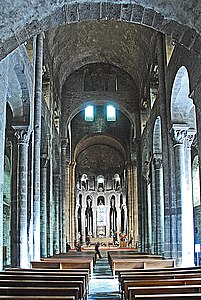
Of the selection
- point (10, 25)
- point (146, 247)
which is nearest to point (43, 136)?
point (146, 247)

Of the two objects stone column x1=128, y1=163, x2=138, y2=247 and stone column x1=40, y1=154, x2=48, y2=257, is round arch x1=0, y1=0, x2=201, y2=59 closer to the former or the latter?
stone column x1=40, y1=154, x2=48, y2=257

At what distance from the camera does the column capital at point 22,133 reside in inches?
694

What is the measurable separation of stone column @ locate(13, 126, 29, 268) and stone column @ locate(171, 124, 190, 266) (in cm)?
571

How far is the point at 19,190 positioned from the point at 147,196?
14.8 meters

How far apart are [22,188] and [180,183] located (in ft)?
19.7

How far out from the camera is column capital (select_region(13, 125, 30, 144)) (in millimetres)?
17625

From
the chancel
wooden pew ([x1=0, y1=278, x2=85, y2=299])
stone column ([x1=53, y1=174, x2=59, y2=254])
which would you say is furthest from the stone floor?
stone column ([x1=53, y1=174, x2=59, y2=254])

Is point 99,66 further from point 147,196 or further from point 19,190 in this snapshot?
point 19,190

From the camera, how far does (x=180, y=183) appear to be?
58.8 feet

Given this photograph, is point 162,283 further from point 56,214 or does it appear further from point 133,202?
point 133,202

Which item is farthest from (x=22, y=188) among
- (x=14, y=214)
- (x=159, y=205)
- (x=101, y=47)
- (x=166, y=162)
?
(x=101, y=47)

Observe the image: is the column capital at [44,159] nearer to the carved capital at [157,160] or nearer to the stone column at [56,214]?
the carved capital at [157,160]

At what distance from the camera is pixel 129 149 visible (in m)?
43.0

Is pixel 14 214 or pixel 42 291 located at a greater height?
pixel 14 214
